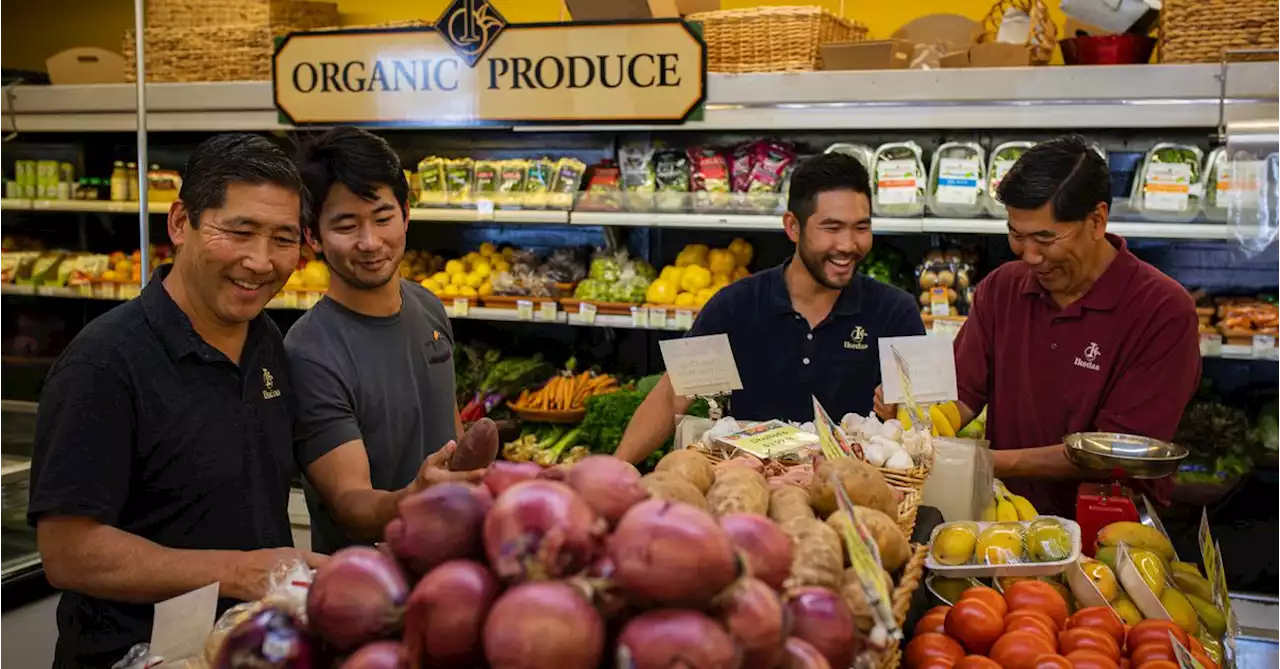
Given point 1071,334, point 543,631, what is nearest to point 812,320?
point 1071,334

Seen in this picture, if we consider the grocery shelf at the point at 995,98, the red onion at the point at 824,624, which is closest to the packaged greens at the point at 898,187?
the grocery shelf at the point at 995,98

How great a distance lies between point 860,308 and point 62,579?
2.16 m

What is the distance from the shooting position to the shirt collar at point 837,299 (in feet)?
9.93

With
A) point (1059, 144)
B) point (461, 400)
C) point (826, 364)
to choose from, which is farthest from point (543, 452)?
point (1059, 144)

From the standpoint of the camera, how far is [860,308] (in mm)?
3037

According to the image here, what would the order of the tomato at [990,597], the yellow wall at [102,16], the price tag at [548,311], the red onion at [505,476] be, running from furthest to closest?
the yellow wall at [102,16] → the price tag at [548,311] → the tomato at [990,597] → the red onion at [505,476]

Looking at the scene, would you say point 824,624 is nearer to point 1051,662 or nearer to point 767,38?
point 1051,662

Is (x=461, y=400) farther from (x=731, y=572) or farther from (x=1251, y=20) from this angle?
(x=731, y=572)

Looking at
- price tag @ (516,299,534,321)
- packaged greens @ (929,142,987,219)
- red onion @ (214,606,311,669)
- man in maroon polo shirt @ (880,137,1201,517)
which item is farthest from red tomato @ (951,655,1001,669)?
price tag @ (516,299,534,321)

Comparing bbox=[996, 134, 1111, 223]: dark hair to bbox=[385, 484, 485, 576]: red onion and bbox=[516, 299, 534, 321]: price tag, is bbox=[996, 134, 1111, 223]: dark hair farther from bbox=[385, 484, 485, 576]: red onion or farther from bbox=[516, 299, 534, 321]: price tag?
bbox=[516, 299, 534, 321]: price tag

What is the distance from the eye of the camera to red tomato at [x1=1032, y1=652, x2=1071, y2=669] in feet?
4.84

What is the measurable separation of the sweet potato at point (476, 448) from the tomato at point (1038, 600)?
929mm

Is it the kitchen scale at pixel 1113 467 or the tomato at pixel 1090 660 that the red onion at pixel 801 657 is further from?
the kitchen scale at pixel 1113 467

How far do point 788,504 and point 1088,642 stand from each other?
1.75ft
